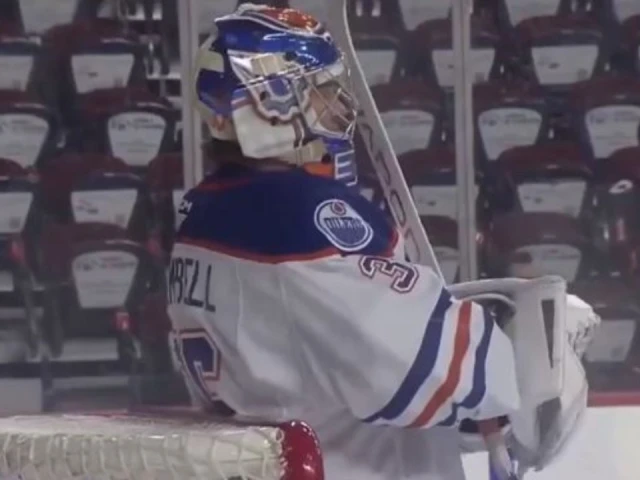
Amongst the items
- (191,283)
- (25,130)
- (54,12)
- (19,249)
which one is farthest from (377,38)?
(191,283)

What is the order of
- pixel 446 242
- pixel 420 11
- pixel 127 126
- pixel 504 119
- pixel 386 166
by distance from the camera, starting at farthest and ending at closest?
1. pixel 420 11
2. pixel 504 119
3. pixel 127 126
4. pixel 446 242
5. pixel 386 166

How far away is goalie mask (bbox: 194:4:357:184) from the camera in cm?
129

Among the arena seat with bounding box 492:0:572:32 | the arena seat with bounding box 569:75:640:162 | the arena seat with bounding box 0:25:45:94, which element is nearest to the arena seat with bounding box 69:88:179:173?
the arena seat with bounding box 0:25:45:94

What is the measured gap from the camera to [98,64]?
3818 millimetres

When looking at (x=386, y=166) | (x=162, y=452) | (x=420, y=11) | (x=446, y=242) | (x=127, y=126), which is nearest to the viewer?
(x=162, y=452)

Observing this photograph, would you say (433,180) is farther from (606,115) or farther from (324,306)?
(324,306)

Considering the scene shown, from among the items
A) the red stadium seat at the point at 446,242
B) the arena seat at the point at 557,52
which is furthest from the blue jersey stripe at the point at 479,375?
the arena seat at the point at 557,52

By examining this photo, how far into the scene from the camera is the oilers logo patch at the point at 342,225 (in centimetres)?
125

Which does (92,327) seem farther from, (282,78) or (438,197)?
(282,78)

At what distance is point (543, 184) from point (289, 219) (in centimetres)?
257

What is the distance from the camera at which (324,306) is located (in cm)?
124

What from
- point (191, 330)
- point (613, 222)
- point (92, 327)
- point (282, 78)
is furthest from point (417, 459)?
point (613, 222)

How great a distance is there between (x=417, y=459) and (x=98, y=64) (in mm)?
2627

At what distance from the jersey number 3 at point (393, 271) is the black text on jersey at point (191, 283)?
6.2 inches
